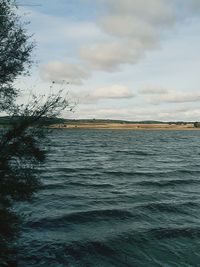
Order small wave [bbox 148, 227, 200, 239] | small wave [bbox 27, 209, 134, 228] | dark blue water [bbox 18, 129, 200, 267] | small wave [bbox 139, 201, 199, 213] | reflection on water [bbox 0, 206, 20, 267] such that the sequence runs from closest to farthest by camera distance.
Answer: reflection on water [bbox 0, 206, 20, 267] → dark blue water [bbox 18, 129, 200, 267] → small wave [bbox 148, 227, 200, 239] → small wave [bbox 27, 209, 134, 228] → small wave [bbox 139, 201, 199, 213]

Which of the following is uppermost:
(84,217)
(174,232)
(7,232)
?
(7,232)

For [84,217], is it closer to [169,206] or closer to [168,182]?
[169,206]

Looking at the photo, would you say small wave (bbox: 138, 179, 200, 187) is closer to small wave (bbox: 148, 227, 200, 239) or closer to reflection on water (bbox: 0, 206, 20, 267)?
small wave (bbox: 148, 227, 200, 239)

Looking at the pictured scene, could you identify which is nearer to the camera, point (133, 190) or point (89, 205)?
point (89, 205)

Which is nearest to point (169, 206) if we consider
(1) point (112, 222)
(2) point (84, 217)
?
→ (1) point (112, 222)

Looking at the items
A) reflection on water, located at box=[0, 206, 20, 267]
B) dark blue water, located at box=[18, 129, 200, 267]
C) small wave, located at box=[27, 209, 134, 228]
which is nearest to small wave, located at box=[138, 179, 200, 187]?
dark blue water, located at box=[18, 129, 200, 267]

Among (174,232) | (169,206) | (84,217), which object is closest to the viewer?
(174,232)

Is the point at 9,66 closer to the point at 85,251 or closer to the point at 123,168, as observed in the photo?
the point at 85,251

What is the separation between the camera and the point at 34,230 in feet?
69.5

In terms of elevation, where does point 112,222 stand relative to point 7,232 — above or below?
below

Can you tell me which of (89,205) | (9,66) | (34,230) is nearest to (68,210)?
(89,205)

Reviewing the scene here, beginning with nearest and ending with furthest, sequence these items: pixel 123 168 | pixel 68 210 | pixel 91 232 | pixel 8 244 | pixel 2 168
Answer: pixel 2 168 < pixel 8 244 < pixel 91 232 < pixel 68 210 < pixel 123 168

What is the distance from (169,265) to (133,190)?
16133mm

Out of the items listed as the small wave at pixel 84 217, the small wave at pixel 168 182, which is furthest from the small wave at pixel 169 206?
the small wave at pixel 168 182
